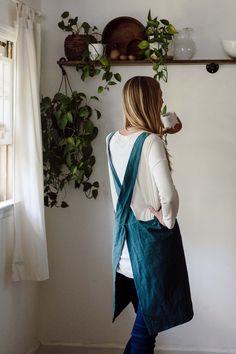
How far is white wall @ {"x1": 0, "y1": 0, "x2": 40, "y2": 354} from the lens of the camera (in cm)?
224

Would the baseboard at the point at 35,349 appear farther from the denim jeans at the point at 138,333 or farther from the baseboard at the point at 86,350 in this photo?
the denim jeans at the point at 138,333

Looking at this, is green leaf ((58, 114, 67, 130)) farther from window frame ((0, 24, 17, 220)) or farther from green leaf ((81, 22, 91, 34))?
green leaf ((81, 22, 91, 34))

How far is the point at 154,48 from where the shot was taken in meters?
2.46

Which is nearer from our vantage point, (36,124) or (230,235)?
(36,124)

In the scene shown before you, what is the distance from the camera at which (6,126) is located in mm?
2307

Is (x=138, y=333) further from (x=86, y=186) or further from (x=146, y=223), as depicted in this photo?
(x=86, y=186)

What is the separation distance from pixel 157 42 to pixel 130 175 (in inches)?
38.6

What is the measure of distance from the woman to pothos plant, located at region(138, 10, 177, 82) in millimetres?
670

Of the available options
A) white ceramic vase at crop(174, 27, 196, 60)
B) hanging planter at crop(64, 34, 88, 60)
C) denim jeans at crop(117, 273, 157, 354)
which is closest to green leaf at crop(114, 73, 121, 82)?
hanging planter at crop(64, 34, 88, 60)

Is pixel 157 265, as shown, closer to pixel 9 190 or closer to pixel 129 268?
pixel 129 268

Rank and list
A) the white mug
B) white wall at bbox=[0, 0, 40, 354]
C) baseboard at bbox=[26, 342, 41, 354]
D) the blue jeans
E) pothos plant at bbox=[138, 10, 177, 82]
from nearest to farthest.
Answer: the blue jeans, the white mug, white wall at bbox=[0, 0, 40, 354], pothos plant at bbox=[138, 10, 177, 82], baseboard at bbox=[26, 342, 41, 354]

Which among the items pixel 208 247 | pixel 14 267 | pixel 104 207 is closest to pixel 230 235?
pixel 208 247

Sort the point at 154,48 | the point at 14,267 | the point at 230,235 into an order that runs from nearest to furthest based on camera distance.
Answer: the point at 14,267 → the point at 154,48 → the point at 230,235

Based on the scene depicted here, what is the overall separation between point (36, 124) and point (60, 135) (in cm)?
27
